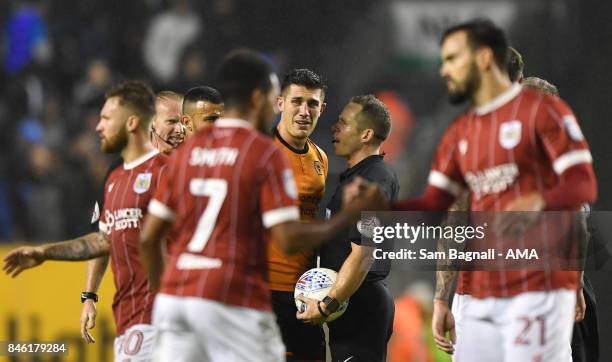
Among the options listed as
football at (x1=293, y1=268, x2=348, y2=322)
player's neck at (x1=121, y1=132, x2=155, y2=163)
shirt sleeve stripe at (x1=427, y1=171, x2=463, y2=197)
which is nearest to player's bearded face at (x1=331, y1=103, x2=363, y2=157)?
football at (x1=293, y1=268, x2=348, y2=322)

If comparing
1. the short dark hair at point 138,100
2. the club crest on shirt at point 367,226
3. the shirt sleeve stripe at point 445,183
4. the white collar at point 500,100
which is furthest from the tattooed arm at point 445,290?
the short dark hair at point 138,100

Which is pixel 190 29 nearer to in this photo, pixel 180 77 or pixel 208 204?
pixel 180 77

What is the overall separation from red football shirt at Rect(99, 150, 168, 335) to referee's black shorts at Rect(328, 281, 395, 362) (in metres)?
1.35

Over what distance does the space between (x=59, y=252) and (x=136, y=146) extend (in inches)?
28.4

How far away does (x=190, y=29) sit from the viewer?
12.1m

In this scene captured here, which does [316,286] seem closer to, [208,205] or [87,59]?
[208,205]

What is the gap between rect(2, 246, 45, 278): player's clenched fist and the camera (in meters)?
5.46

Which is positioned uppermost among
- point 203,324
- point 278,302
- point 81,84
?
point 81,84

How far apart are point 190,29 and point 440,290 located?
6958 millimetres

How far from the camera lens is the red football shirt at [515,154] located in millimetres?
4375

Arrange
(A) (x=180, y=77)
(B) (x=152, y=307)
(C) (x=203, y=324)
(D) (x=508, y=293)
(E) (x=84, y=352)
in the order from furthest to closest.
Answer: (A) (x=180, y=77) < (E) (x=84, y=352) < (B) (x=152, y=307) < (D) (x=508, y=293) < (C) (x=203, y=324)

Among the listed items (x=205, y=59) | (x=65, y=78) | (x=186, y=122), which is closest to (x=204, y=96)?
(x=186, y=122)

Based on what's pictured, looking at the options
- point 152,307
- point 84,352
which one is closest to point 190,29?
point 84,352

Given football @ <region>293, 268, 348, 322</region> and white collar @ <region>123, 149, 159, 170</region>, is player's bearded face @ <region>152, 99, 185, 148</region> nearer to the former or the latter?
white collar @ <region>123, 149, 159, 170</region>
